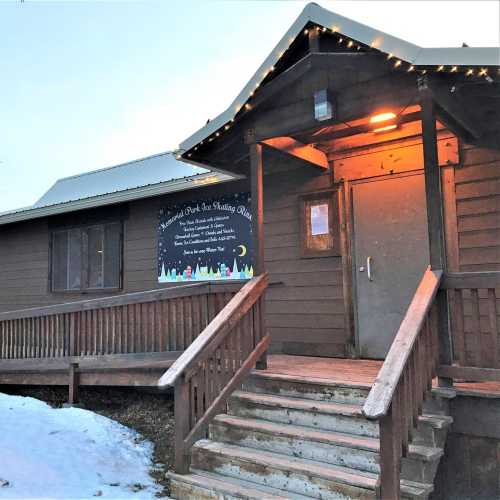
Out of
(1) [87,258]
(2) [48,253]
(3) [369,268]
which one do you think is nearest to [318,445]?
(3) [369,268]

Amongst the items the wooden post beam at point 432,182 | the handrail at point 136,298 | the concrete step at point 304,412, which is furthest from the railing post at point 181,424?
the wooden post beam at point 432,182

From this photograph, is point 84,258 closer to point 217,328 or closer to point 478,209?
point 217,328

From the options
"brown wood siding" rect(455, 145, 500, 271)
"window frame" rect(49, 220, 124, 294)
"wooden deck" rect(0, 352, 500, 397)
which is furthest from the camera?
"window frame" rect(49, 220, 124, 294)

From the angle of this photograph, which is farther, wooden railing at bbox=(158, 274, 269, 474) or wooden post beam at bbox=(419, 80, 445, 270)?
wooden railing at bbox=(158, 274, 269, 474)

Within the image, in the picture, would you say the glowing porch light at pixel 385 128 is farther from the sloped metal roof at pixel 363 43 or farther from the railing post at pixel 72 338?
the railing post at pixel 72 338

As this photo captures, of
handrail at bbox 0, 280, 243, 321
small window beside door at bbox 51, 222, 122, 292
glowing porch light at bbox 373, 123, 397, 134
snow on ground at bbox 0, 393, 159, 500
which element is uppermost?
glowing porch light at bbox 373, 123, 397, 134

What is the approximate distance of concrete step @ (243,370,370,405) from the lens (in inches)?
154

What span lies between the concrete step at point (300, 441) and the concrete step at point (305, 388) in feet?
1.04

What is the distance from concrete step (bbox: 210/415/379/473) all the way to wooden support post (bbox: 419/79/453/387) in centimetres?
87

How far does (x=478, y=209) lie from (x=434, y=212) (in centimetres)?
134

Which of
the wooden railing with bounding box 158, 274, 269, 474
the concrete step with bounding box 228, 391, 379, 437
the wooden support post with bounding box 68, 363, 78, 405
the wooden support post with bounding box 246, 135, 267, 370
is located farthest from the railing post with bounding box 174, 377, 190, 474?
the wooden support post with bounding box 68, 363, 78, 405

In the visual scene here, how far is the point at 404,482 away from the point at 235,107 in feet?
11.3

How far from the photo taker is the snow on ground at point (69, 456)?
382 centimetres

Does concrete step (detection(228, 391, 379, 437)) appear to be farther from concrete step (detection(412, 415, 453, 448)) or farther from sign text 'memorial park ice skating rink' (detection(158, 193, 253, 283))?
sign text 'memorial park ice skating rink' (detection(158, 193, 253, 283))
